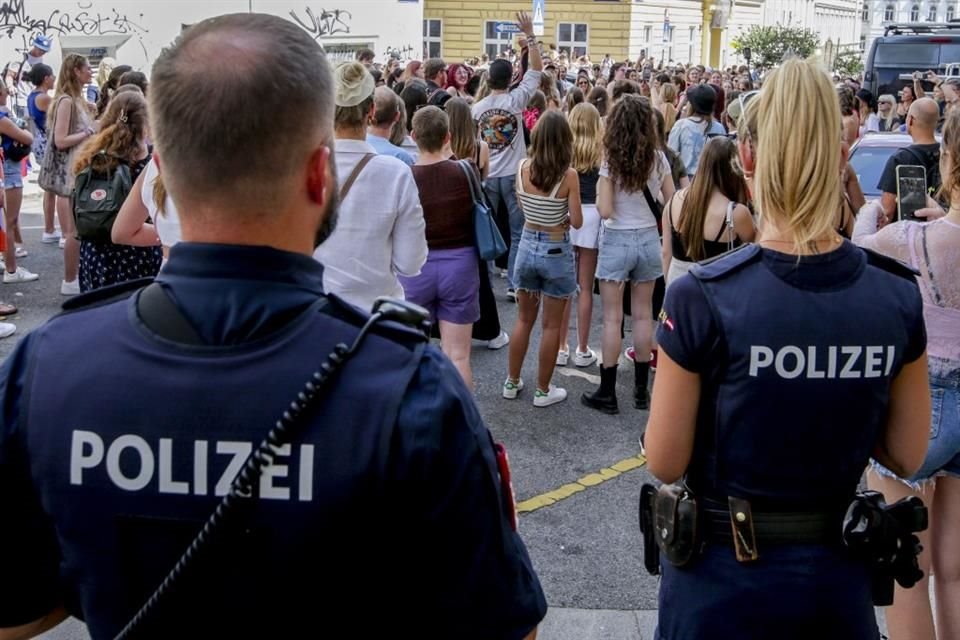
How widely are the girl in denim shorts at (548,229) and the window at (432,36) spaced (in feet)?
121

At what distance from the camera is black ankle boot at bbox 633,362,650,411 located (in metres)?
6.49

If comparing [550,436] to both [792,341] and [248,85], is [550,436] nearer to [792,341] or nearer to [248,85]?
[792,341]

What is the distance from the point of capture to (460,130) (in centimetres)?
639

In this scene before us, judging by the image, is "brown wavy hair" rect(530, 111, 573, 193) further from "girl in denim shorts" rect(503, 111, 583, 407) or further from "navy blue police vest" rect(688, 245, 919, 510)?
"navy blue police vest" rect(688, 245, 919, 510)

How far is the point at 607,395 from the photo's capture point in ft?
21.1

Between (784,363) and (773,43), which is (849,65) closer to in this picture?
(773,43)

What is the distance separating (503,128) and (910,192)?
5.48 m

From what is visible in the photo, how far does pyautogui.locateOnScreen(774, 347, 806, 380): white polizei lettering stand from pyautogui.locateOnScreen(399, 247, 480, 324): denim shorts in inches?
132

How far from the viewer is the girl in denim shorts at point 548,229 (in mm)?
6059

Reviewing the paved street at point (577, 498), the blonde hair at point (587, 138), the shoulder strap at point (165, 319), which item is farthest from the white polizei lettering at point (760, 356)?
the blonde hair at point (587, 138)

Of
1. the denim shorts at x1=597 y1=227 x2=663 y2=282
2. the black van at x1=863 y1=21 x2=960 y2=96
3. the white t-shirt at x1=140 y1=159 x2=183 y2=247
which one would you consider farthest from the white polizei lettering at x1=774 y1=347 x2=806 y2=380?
the black van at x1=863 y1=21 x2=960 y2=96

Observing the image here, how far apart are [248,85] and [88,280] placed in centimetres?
466

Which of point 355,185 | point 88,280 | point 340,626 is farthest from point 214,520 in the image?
point 88,280

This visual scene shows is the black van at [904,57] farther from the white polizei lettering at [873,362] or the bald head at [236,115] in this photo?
the bald head at [236,115]
